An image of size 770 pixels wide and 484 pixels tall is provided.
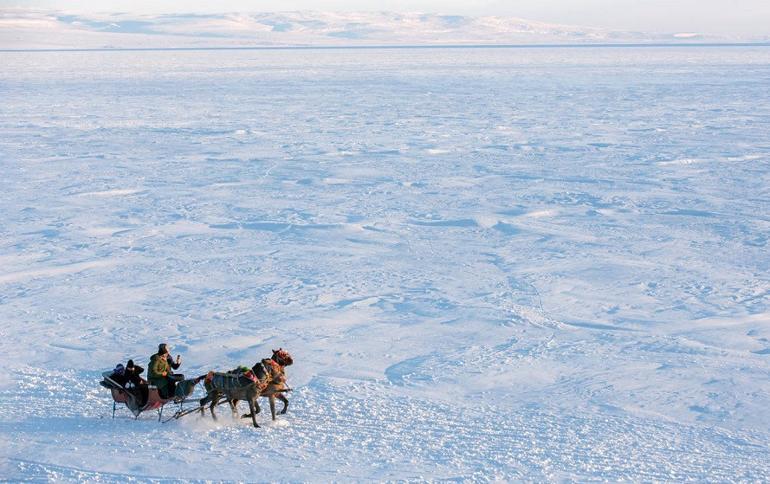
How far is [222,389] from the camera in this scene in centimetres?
623

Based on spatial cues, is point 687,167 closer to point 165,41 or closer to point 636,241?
point 636,241

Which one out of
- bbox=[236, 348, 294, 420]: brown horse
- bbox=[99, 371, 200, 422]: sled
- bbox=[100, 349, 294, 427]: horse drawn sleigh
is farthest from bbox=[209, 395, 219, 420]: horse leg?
bbox=[236, 348, 294, 420]: brown horse

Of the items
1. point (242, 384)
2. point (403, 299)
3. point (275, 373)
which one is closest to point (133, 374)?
point (242, 384)

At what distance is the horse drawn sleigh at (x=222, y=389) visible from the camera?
20.2ft

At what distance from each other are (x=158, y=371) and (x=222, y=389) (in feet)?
1.42

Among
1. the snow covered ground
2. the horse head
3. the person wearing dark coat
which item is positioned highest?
the horse head

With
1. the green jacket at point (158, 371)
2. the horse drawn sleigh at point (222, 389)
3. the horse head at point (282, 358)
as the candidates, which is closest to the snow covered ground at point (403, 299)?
the horse drawn sleigh at point (222, 389)

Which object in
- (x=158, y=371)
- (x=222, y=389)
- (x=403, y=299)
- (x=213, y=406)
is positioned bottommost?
(x=403, y=299)

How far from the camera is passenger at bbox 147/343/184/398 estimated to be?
245 inches

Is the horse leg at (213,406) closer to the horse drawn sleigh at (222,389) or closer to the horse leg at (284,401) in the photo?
the horse drawn sleigh at (222,389)

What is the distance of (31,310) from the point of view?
9125mm

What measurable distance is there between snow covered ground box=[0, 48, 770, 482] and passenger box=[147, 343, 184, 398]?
0.27 metres

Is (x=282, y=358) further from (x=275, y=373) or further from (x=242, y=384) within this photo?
(x=242, y=384)

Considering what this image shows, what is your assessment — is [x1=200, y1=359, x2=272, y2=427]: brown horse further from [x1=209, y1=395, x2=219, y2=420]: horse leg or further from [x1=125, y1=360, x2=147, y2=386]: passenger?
[x1=125, y1=360, x2=147, y2=386]: passenger
